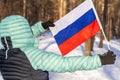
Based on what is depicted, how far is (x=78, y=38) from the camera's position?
5.87m

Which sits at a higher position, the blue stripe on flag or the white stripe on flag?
the white stripe on flag

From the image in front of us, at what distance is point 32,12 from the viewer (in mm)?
42344

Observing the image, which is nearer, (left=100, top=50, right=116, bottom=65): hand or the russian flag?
(left=100, top=50, right=116, bottom=65): hand

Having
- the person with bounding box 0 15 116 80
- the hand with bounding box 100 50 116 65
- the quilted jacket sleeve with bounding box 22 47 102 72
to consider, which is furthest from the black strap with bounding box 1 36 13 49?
the hand with bounding box 100 50 116 65

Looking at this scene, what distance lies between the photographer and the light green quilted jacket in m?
3.31

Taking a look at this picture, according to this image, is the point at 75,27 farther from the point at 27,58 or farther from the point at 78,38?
the point at 27,58

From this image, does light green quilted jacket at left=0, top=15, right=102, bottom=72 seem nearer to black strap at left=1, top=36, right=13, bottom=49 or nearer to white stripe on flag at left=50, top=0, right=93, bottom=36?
black strap at left=1, top=36, right=13, bottom=49

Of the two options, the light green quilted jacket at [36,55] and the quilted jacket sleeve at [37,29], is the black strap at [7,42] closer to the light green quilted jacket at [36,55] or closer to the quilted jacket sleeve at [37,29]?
the light green quilted jacket at [36,55]

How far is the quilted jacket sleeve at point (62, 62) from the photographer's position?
10.8ft

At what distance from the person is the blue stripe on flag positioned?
1.83m

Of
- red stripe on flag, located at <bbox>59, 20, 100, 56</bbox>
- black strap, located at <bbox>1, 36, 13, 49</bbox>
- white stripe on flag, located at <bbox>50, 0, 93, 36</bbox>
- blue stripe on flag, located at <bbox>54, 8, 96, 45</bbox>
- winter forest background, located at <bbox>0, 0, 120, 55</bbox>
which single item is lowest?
winter forest background, located at <bbox>0, 0, 120, 55</bbox>

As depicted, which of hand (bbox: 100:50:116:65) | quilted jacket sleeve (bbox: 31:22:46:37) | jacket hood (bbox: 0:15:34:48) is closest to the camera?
hand (bbox: 100:50:116:65)

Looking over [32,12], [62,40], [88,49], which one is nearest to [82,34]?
[62,40]

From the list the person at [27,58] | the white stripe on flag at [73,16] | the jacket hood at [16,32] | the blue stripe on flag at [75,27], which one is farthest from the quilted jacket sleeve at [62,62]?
the white stripe on flag at [73,16]
